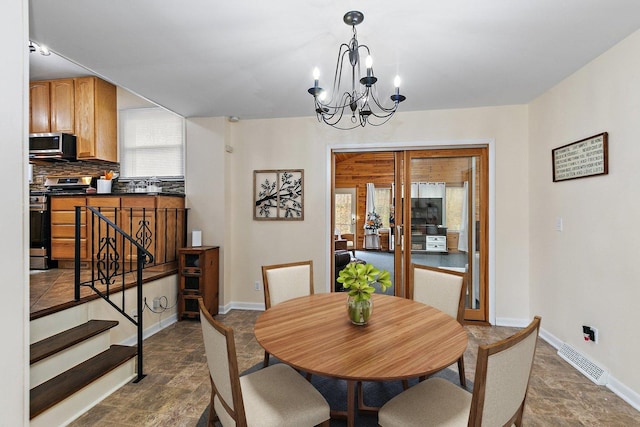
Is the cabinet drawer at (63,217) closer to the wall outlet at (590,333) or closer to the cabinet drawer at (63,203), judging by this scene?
the cabinet drawer at (63,203)

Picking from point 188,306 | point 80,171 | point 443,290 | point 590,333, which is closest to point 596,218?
point 590,333

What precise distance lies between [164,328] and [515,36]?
4171mm

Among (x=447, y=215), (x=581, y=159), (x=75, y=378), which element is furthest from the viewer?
(x=447, y=215)

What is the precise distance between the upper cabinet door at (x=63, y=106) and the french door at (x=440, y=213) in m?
4.37

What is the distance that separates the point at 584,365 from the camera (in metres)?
2.53

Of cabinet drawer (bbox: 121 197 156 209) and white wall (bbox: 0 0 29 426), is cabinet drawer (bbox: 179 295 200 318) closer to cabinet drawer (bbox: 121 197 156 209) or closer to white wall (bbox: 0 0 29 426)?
cabinet drawer (bbox: 121 197 156 209)

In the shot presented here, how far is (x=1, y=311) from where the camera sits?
1.44m

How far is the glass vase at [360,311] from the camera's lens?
1763 mm

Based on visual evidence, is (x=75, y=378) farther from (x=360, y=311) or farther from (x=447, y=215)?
(x=447, y=215)

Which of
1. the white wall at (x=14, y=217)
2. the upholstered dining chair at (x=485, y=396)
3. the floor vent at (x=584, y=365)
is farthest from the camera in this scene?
the floor vent at (x=584, y=365)

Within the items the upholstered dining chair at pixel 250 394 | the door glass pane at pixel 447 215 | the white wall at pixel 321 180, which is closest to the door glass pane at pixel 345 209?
the white wall at pixel 321 180

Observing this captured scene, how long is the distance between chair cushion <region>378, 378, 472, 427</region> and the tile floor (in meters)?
0.92

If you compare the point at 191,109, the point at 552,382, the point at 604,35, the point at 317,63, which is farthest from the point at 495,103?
the point at 191,109

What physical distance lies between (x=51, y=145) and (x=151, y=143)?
1184 millimetres
